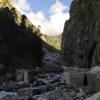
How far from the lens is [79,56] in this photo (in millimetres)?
166750

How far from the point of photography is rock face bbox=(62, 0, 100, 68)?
6097 inches

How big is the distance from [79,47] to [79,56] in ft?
18.0

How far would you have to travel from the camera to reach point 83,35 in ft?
569

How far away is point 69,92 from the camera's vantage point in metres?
51.1

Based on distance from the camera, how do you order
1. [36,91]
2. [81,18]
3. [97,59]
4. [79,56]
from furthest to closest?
[81,18]
[79,56]
[97,59]
[36,91]

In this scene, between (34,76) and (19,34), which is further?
(19,34)

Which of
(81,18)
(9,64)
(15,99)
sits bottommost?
(15,99)

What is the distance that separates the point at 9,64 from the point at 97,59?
27791 mm

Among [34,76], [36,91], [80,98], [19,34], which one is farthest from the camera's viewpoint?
[19,34]

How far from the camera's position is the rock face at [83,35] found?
155 meters

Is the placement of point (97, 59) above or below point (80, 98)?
above

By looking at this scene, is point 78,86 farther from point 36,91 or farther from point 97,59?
point 97,59

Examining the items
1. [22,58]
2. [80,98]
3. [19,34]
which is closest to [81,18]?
[19,34]

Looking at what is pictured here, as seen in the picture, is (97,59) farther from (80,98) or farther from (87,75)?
(80,98)
